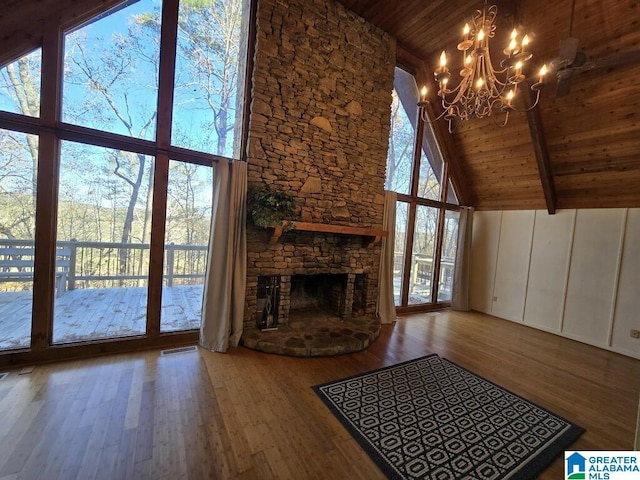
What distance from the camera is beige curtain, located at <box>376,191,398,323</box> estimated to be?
4582 mm

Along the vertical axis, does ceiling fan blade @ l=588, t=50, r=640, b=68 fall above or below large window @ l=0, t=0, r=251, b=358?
above

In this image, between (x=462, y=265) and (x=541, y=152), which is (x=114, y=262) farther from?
(x=541, y=152)

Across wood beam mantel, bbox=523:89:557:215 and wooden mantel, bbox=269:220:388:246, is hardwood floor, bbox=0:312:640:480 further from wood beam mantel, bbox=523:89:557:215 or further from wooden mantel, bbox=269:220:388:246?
wood beam mantel, bbox=523:89:557:215

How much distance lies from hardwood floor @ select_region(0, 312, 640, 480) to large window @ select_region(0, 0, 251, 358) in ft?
2.28

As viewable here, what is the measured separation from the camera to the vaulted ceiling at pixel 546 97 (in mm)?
2980

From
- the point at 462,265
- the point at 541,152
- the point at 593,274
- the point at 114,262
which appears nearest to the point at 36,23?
the point at 114,262

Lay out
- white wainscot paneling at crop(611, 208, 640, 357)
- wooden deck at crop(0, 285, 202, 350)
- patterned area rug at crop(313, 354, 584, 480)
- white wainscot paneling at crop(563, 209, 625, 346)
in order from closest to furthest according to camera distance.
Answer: patterned area rug at crop(313, 354, 584, 480) < wooden deck at crop(0, 285, 202, 350) < white wainscot paneling at crop(611, 208, 640, 357) < white wainscot paneling at crop(563, 209, 625, 346)

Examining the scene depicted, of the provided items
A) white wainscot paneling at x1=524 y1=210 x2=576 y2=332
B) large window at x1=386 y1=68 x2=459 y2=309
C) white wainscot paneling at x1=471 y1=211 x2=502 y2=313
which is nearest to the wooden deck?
large window at x1=386 y1=68 x2=459 y2=309

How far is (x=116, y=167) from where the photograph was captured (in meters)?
3.02

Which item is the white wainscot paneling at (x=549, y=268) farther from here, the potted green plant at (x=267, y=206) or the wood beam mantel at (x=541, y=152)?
the potted green plant at (x=267, y=206)

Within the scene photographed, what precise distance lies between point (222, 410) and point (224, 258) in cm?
165

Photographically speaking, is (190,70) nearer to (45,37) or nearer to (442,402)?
(45,37)

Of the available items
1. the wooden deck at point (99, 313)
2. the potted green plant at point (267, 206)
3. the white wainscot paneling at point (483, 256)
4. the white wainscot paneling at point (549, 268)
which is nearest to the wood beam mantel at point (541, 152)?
the white wainscot paneling at point (549, 268)

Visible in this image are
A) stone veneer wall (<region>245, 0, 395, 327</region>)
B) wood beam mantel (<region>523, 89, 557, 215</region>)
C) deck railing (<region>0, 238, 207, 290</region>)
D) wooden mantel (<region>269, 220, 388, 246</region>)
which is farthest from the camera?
wood beam mantel (<region>523, 89, 557, 215</region>)
